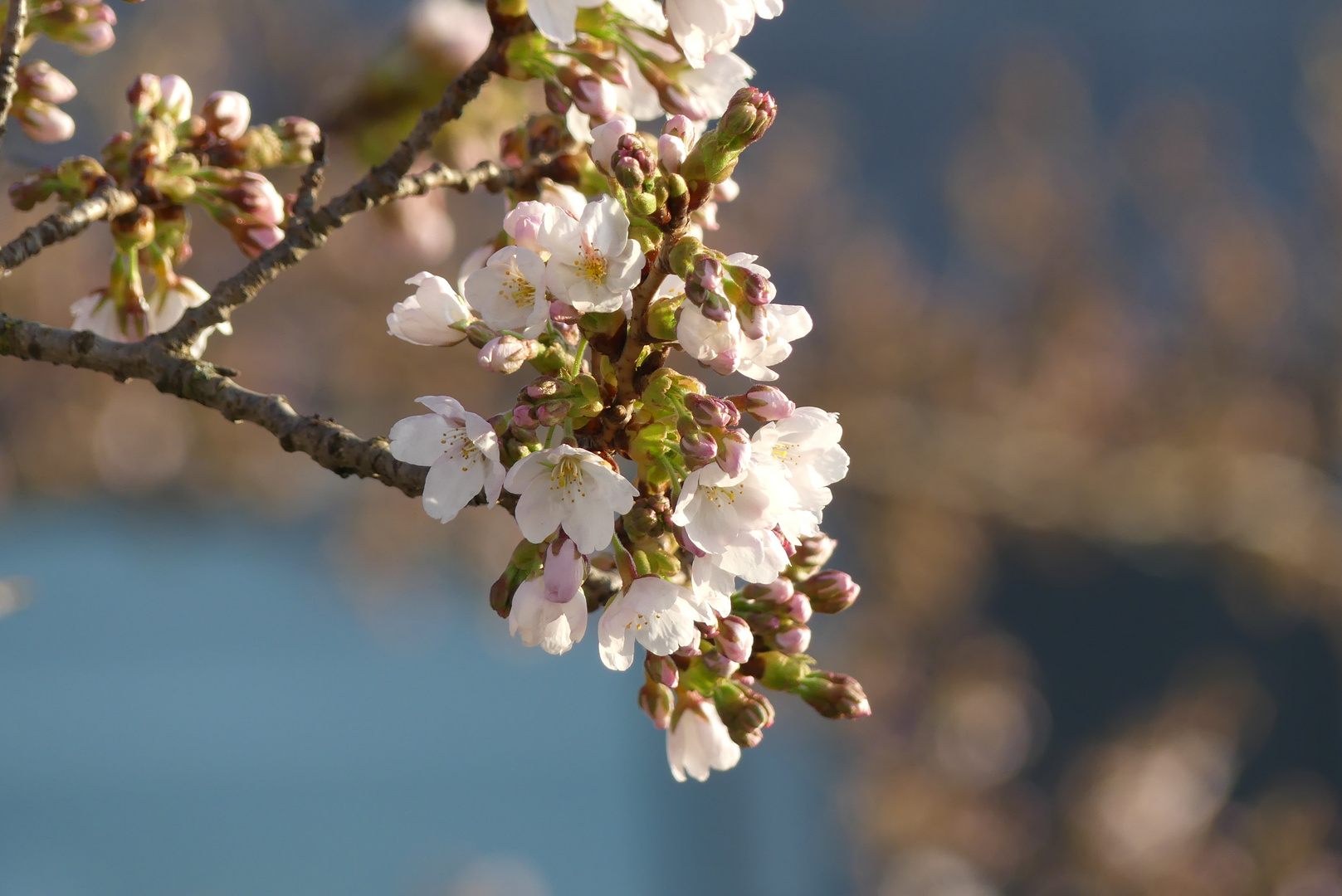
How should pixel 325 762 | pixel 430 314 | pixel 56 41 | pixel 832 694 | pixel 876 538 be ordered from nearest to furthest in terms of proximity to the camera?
pixel 430 314, pixel 832 694, pixel 56 41, pixel 876 538, pixel 325 762

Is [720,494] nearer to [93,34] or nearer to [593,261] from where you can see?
[593,261]

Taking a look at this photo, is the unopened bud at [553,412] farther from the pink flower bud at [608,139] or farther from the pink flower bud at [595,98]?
the pink flower bud at [595,98]

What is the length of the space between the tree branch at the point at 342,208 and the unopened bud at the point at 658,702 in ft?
1.51

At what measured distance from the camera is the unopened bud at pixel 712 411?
2.39 feet

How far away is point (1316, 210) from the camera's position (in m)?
5.51

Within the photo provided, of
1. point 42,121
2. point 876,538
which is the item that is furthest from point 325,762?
point 42,121

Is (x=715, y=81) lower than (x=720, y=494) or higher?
higher

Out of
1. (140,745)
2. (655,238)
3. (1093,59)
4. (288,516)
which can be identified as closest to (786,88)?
(1093,59)

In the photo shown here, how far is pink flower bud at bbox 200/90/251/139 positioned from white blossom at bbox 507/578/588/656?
56 centimetres

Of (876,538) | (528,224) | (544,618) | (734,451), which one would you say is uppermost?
(876,538)

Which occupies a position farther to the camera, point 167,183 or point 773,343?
point 167,183

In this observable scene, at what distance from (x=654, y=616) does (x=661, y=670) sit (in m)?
0.09

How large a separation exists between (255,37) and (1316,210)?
500 cm

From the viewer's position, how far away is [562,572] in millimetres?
745
